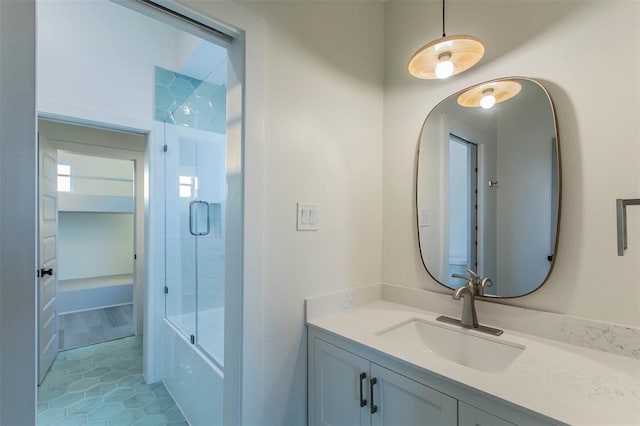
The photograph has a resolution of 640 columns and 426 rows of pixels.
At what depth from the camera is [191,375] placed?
6.19 feet

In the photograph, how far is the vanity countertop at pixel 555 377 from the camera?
2.32 ft

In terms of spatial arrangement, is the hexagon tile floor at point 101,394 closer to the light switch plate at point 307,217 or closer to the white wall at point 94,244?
the light switch plate at point 307,217

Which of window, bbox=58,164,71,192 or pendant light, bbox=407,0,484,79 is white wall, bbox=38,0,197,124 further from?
window, bbox=58,164,71,192

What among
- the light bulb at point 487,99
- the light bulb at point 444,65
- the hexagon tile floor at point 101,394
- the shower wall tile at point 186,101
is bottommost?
the hexagon tile floor at point 101,394

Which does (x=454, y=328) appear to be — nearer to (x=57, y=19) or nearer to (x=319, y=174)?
(x=319, y=174)

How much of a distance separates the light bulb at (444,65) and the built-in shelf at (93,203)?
4.70m

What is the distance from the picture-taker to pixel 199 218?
7.55ft

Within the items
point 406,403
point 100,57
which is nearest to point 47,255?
point 100,57

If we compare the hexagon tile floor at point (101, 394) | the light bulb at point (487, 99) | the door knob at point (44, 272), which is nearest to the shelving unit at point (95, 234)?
the hexagon tile floor at point (101, 394)

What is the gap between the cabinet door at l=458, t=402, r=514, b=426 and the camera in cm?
Answer: 78

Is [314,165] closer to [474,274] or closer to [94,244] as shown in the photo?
[474,274]

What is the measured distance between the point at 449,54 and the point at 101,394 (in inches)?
123

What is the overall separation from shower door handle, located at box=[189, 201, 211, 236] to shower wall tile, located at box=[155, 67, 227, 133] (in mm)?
595

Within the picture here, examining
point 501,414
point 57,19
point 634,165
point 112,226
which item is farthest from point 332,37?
point 112,226
